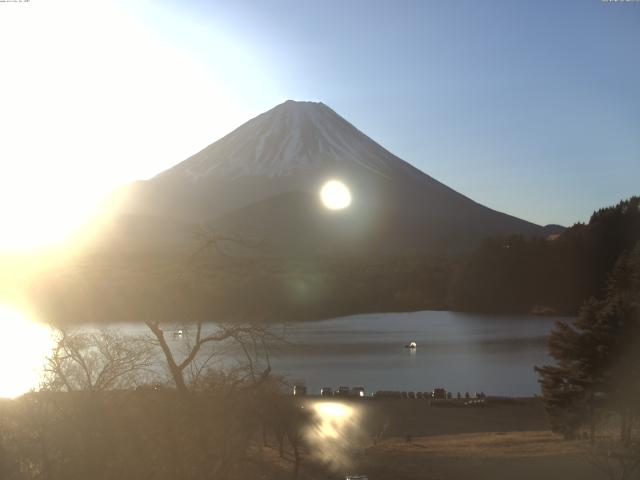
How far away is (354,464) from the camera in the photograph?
27.6 feet

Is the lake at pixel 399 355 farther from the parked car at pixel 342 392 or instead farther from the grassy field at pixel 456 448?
the grassy field at pixel 456 448

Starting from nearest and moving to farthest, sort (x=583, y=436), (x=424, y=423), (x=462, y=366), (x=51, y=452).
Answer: (x=51, y=452), (x=583, y=436), (x=424, y=423), (x=462, y=366)

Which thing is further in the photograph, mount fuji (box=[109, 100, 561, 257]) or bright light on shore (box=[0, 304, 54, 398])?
mount fuji (box=[109, 100, 561, 257])

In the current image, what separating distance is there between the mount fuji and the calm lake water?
26.2 meters

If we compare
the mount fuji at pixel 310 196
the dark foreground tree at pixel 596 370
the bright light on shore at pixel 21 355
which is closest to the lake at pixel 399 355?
the bright light on shore at pixel 21 355

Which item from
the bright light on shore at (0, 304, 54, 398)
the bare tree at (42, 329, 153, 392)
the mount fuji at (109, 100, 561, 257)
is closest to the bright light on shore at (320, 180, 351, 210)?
the mount fuji at (109, 100, 561, 257)

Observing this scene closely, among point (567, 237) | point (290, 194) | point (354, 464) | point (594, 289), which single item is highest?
point (290, 194)

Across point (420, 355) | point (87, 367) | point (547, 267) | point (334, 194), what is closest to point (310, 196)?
point (334, 194)

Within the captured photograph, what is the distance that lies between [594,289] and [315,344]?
2179 centimetres

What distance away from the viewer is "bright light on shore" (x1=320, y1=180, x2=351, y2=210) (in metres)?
71.2

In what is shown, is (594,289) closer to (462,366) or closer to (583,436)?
(462,366)

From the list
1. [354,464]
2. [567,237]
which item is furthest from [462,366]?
[567,237]

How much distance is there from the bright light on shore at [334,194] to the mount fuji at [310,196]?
0.61 meters

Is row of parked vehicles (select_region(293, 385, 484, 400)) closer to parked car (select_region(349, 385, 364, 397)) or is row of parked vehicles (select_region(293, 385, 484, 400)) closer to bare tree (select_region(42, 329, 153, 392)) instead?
parked car (select_region(349, 385, 364, 397))
